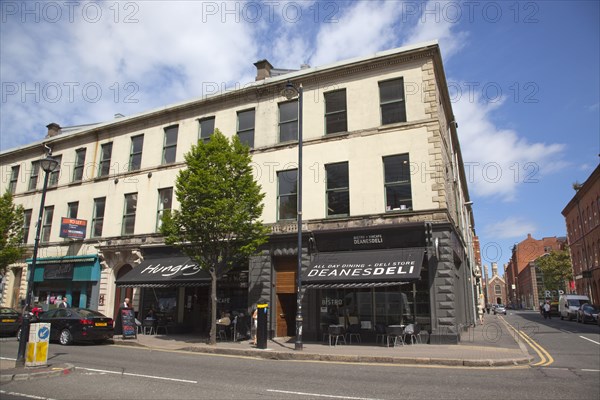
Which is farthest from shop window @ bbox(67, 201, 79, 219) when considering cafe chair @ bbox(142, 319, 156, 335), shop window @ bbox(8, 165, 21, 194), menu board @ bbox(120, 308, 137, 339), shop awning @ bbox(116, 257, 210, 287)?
menu board @ bbox(120, 308, 137, 339)

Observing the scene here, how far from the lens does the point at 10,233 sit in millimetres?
28094

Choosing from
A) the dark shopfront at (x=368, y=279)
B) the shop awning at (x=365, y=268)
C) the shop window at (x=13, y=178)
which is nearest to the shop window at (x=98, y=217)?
the shop window at (x=13, y=178)

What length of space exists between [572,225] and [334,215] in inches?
2234

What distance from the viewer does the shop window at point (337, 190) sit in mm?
18703

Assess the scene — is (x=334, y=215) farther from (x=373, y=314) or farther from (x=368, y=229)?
(x=373, y=314)

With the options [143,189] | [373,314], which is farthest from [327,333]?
[143,189]

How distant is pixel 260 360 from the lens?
508 inches

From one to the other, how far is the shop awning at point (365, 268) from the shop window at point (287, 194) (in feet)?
9.58

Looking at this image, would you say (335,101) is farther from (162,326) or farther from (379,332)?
(162,326)

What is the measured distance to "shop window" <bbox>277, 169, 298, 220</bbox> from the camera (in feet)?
65.0

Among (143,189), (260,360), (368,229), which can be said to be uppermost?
(143,189)

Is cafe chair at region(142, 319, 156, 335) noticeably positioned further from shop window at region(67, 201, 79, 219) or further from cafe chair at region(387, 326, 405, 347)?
cafe chair at region(387, 326, 405, 347)

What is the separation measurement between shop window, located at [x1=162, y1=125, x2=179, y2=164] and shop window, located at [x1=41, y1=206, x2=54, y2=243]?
10.3 metres

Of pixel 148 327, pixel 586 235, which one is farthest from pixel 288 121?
pixel 586 235
